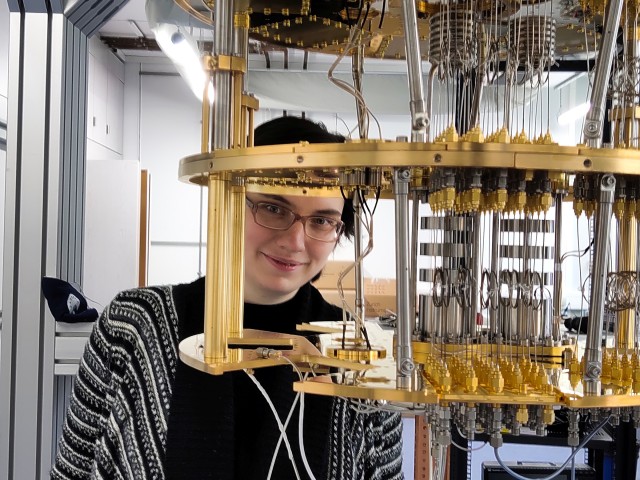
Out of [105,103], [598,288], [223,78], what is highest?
[105,103]

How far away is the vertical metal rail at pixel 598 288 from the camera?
1.86 ft

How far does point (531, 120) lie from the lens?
915 mm

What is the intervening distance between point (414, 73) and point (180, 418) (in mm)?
773

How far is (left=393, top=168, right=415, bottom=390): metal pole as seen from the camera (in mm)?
560

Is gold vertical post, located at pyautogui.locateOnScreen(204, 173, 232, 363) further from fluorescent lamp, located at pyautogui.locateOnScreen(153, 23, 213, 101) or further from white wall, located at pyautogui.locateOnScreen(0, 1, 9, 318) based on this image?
white wall, located at pyautogui.locateOnScreen(0, 1, 9, 318)

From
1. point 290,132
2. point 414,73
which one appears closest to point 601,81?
point 414,73

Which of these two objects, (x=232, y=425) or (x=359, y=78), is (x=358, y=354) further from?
(x=232, y=425)

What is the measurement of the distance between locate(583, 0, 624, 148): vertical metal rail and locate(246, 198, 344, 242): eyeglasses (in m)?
0.51

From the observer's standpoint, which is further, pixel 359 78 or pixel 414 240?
pixel 359 78

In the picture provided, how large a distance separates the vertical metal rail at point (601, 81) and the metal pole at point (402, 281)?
0.18 m

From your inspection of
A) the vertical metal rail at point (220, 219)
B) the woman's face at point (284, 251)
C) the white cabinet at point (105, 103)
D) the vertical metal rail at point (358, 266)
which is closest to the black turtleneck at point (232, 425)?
the woman's face at point (284, 251)

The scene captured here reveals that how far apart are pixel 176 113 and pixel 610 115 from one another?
17.2 feet

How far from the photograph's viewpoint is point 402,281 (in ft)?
1.86

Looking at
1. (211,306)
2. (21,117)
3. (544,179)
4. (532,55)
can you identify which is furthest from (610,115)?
(21,117)
